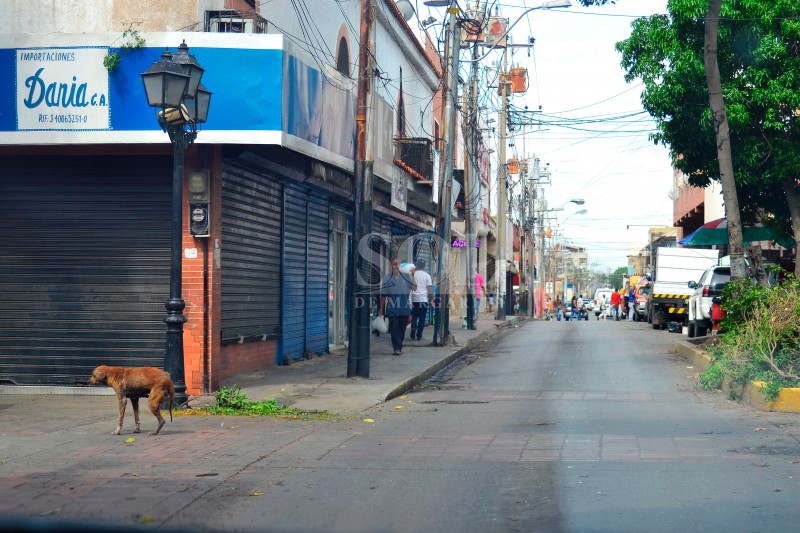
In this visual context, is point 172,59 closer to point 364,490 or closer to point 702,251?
point 364,490

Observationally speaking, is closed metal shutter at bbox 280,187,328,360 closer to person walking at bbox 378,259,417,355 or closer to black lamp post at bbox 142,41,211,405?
person walking at bbox 378,259,417,355

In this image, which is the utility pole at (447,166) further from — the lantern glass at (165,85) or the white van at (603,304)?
the white van at (603,304)

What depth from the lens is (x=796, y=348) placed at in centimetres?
Result: 1235

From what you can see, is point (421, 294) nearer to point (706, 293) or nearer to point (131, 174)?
point (706, 293)

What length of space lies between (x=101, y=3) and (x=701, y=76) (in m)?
10.9

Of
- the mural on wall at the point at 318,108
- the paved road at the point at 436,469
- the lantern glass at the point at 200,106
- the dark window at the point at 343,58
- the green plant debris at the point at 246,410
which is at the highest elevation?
the dark window at the point at 343,58

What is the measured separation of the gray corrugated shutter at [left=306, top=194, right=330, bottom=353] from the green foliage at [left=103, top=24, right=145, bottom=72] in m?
6.09

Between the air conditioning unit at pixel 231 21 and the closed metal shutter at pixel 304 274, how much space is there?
4.01 metres

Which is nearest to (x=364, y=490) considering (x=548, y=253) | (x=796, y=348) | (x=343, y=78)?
→ (x=796, y=348)

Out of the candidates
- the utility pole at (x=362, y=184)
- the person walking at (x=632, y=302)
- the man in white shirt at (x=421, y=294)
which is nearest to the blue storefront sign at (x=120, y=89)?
the utility pole at (x=362, y=184)

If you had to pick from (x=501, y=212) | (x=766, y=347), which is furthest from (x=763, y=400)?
(x=501, y=212)

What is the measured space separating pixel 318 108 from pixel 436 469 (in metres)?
7.25

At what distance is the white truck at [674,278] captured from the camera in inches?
1208

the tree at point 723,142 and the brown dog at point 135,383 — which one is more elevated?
A: the tree at point 723,142
